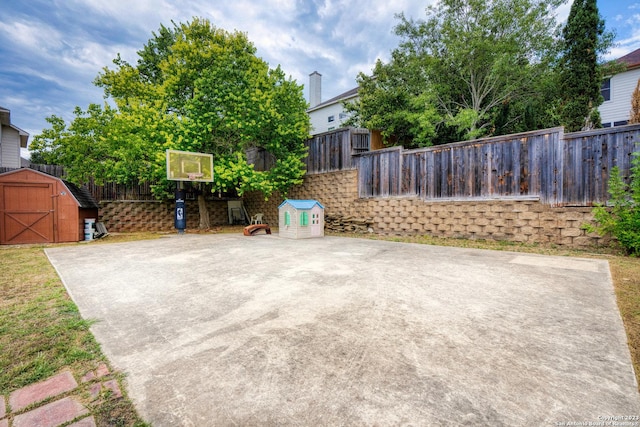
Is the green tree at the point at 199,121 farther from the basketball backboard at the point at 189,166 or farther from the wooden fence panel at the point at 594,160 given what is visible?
the wooden fence panel at the point at 594,160

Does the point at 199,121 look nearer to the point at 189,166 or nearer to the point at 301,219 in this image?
the point at 189,166

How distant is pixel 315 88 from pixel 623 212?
23.0 metres

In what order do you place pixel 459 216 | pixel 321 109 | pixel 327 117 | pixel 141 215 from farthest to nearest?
1. pixel 321 109
2. pixel 327 117
3. pixel 141 215
4. pixel 459 216

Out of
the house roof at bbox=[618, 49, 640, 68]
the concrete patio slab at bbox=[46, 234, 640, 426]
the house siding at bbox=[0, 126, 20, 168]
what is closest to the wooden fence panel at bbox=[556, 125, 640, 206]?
the concrete patio slab at bbox=[46, 234, 640, 426]

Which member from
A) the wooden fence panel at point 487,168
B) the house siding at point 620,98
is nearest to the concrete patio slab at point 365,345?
the wooden fence panel at point 487,168

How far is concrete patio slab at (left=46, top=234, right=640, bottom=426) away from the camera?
1.47 meters

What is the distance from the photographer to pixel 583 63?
10938mm

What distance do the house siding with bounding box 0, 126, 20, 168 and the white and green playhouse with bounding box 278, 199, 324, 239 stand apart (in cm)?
1988

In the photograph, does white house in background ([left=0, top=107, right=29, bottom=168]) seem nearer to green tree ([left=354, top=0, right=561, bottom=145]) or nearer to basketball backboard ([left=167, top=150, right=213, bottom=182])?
basketball backboard ([left=167, top=150, right=213, bottom=182])

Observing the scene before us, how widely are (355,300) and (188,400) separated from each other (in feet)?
6.77

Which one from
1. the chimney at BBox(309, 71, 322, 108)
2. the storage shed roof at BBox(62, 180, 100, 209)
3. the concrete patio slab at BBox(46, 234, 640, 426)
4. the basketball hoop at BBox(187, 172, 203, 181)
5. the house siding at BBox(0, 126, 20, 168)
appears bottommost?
the concrete patio slab at BBox(46, 234, 640, 426)

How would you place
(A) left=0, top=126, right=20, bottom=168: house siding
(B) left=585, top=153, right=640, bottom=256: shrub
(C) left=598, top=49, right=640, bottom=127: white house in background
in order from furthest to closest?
(A) left=0, top=126, right=20, bottom=168: house siding, (C) left=598, top=49, right=640, bottom=127: white house in background, (B) left=585, top=153, right=640, bottom=256: shrub

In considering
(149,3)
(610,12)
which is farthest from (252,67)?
(610,12)

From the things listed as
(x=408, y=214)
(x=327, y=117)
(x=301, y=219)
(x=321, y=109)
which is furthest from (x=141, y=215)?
(x=321, y=109)
